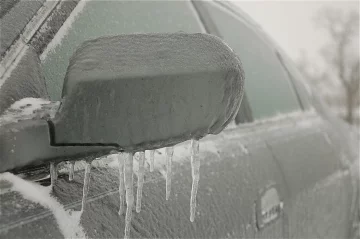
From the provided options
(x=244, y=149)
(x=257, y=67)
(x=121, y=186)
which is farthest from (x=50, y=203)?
(x=257, y=67)

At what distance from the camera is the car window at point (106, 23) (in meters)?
1.49

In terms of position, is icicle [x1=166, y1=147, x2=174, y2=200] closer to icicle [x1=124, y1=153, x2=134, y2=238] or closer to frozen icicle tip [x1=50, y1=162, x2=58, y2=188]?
icicle [x1=124, y1=153, x2=134, y2=238]

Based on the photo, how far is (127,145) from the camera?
3.81ft

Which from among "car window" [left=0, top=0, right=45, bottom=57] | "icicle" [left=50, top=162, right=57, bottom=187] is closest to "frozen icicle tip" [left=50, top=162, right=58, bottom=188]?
"icicle" [left=50, top=162, right=57, bottom=187]

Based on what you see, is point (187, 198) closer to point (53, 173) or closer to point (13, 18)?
point (53, 173)

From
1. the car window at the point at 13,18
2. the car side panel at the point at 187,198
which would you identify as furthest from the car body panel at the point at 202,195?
the car window at the point at 13,18

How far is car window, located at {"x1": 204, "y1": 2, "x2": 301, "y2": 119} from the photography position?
2623mm

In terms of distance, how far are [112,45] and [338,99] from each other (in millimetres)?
29210

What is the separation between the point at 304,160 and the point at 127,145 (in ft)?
5.15

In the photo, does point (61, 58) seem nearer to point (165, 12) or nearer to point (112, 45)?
point (112, 45)

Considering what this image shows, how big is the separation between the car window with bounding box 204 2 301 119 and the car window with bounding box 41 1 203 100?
Answer: 0.30 metres

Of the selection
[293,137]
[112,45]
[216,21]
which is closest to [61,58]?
[112,45]

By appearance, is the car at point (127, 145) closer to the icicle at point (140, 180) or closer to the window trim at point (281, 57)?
the icicle at point (140, 180)

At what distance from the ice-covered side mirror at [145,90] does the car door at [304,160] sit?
1.20 metres
